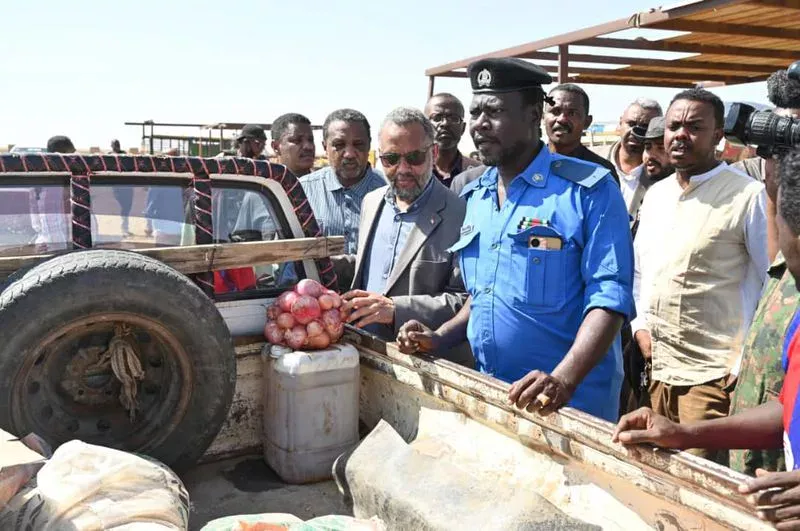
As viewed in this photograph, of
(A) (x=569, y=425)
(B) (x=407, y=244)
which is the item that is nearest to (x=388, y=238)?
(B) (x=407, y=244)

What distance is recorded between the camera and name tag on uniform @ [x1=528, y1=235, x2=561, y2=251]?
7.54 feet

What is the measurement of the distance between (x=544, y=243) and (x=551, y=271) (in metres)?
0.09

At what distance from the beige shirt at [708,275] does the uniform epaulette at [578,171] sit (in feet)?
2.84

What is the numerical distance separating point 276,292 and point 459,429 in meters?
1.10

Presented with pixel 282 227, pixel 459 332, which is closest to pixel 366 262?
pixel 282 227

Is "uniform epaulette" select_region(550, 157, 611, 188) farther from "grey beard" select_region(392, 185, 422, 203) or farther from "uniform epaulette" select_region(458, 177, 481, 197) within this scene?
"grey beard" select_region(392, 185, 422, 203)

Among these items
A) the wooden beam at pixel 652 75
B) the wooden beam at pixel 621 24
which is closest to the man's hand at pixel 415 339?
the wooden beam at pixel 621 24

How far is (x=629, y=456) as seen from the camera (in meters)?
1.72

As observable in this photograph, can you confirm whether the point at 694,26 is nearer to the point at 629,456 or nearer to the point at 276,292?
the point at 276,292

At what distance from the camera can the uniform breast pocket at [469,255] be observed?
2.58 metres

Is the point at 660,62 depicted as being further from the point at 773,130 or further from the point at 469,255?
the point at 773,130

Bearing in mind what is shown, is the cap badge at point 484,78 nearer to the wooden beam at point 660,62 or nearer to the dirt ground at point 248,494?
the dirt ground at point 248,494

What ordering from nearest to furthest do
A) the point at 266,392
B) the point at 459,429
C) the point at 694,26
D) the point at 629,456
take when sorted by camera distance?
the point at 629,456 < the point at 459,429 < the point at 266,392 < the point at 694,26

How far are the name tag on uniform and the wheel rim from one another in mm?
1251
